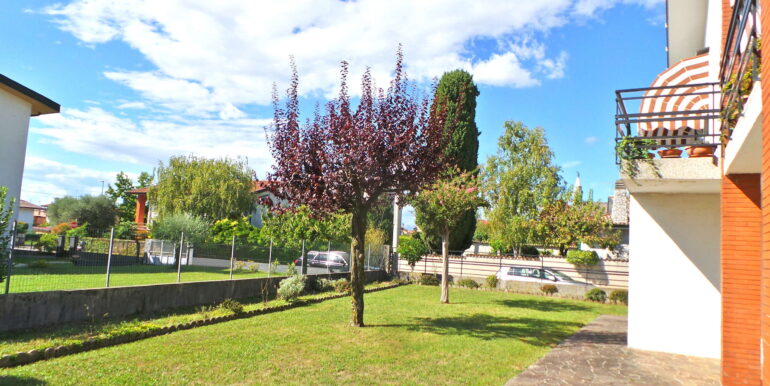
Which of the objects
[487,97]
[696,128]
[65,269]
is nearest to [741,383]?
[696,128]

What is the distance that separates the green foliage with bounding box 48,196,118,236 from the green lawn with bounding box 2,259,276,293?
3595 cm

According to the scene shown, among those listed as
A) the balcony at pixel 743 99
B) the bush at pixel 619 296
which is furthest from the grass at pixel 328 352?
the bush at pixel 619 296

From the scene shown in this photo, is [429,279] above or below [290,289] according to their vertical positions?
below

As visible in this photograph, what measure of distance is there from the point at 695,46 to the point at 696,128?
5.99 metres

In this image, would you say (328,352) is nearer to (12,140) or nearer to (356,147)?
(356,147)

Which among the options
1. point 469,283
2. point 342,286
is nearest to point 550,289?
point 469,283

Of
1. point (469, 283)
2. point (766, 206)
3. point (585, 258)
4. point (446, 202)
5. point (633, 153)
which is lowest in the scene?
point (469, 283)

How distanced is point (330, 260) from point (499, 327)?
12.9m

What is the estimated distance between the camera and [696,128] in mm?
8891

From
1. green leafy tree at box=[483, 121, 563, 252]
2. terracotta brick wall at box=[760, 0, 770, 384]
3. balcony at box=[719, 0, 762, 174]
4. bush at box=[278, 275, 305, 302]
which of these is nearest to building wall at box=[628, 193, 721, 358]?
balcony at box=[719, 0, 762, 174]

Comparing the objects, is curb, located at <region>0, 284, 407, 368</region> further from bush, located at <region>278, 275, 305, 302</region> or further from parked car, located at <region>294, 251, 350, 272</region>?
parked car, located at <region>294, 251, 350, 272</region>

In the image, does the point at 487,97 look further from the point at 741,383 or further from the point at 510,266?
the point at 741,383

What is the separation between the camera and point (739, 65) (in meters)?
5.49

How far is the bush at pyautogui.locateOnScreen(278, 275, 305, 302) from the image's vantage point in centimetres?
1545
